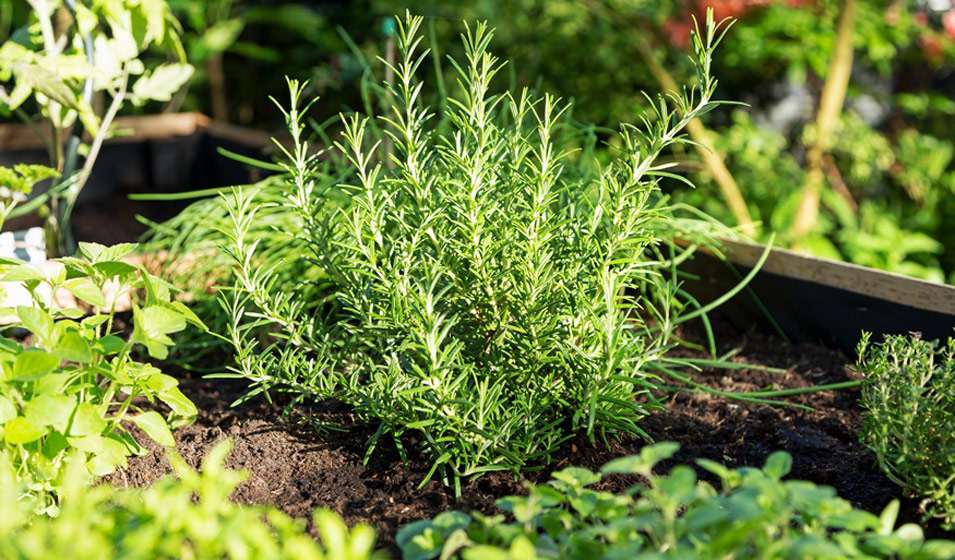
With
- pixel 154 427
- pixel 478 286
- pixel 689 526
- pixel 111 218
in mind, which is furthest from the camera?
pixel 111 218

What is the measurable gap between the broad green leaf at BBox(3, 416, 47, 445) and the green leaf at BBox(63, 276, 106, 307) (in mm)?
197

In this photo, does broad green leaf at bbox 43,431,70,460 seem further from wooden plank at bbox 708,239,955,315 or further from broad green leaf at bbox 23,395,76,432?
wooden plank at bbox 708,239,955,315

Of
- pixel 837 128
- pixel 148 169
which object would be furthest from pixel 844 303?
pixel 148 169

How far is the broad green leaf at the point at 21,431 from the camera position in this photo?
1.07 m

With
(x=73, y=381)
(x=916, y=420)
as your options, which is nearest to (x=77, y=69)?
(x=73, y=381)

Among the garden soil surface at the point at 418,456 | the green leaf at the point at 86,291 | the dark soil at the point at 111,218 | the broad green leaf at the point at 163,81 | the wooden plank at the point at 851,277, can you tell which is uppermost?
the broad green leaf at the point at 163,81

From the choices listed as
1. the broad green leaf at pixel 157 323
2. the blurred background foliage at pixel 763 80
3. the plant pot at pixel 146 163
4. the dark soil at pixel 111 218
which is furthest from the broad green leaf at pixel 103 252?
the blurred background foliage at pixel 763 80

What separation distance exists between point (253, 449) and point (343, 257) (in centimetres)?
36

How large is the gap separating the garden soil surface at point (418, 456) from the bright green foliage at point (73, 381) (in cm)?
14

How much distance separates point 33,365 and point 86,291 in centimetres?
20

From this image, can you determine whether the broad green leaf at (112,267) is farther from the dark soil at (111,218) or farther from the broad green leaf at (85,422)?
the dark soil at (111,218)

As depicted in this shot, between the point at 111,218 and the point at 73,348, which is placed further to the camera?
the point at 111,218

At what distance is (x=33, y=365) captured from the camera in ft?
3.46

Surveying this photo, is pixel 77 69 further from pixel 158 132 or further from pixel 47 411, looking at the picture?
pixel 158 132
